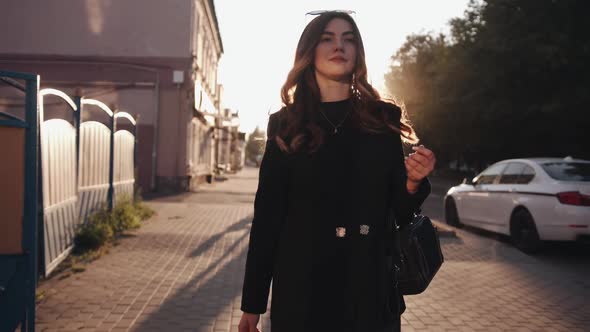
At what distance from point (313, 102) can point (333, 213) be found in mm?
465

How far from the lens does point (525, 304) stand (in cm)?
540

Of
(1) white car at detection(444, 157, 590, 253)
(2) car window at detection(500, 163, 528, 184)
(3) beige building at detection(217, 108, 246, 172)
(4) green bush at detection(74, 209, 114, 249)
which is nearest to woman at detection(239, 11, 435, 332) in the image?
(4) green bush at detection(74, 209, 114, 249)

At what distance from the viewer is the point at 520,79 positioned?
830 inches

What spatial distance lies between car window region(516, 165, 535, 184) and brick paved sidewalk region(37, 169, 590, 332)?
1.12m

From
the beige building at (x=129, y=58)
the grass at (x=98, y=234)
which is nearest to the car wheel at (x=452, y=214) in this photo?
the grass at (x=98, y=234)

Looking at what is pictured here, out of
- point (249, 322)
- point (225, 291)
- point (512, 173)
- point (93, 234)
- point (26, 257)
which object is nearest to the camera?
point (249, 322)

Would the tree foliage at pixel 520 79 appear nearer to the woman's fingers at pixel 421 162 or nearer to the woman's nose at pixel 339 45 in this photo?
the woman's nose at pixel 339 45

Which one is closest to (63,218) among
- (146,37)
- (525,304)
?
(525,304)

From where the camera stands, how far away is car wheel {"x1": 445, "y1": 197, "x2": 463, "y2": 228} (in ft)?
37.1

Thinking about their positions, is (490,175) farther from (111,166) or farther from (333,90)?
(333,90)

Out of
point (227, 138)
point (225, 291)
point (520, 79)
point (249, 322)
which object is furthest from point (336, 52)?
point (227, 138)

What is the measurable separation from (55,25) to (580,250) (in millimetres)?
18547

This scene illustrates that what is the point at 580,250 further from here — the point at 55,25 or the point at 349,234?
the point at 55,25

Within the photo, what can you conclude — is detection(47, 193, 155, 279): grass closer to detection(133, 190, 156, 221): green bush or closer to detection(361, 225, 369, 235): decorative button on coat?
detection(133, 190, 156, 221): green bush
